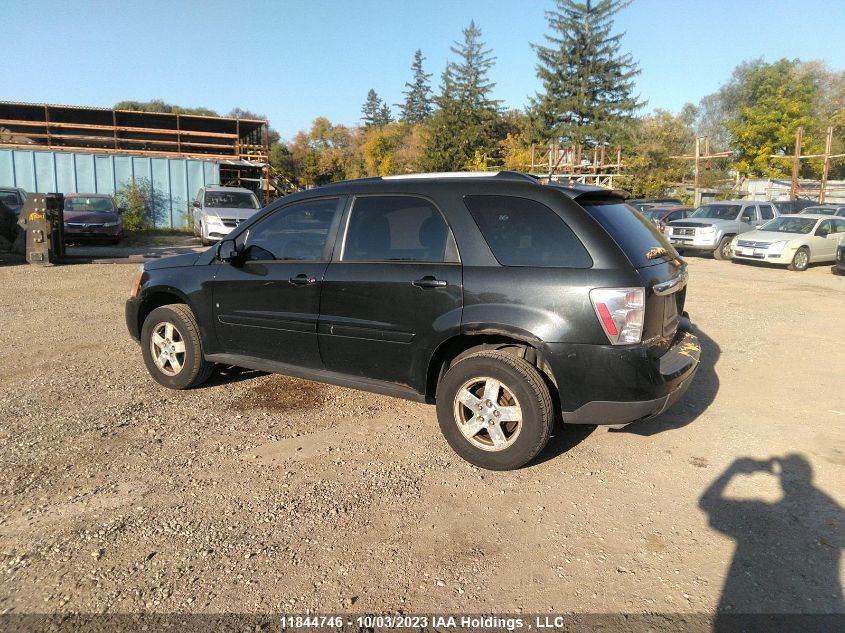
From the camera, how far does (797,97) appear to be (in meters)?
41.9

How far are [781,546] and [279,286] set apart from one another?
140 inches

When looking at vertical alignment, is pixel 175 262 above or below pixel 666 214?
below

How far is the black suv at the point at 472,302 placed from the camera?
11.5 ft

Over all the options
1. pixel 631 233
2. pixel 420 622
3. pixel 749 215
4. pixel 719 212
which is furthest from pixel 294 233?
pixel 749 215

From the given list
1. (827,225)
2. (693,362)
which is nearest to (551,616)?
(693,362)

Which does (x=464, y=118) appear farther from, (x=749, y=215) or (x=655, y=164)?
(x=749, y=215)

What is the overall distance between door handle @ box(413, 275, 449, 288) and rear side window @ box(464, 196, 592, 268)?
1.25 feet

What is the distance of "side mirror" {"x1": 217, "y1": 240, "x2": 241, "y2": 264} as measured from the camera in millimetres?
4746

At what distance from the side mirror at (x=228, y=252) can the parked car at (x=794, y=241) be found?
15085mm

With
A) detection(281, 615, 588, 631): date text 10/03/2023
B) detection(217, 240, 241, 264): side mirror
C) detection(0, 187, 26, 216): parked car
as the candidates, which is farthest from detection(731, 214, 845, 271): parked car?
detection(0, 187, 26, 216): parked car

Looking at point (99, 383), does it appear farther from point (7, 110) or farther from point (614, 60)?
point (614, 60)

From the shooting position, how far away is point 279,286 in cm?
451

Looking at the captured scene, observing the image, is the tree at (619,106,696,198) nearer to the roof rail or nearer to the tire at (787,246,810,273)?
the tire at (787,246,810,273)

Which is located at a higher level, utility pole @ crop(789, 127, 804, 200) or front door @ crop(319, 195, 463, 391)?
utility pole @ crop(789, 127, 804, 200)
